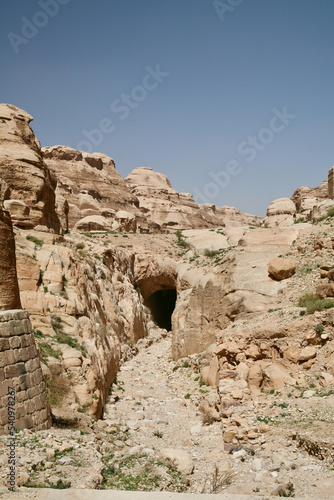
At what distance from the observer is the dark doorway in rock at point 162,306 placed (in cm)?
3600

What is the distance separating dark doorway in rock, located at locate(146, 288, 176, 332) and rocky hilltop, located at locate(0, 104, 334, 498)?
16.9ft

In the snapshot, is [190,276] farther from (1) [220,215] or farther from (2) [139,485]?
(1) [220,215]

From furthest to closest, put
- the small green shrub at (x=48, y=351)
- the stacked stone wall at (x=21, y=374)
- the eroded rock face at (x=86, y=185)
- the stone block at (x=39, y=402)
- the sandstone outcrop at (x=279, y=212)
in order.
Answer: the eroded rock face at (x=86, y=185)
the sandstone outcrop at (x=279, y=212)
the small green shrub at (x=48, y=351)
the stone block at (x=39, y=402)
the stacked stone wall at (x=21, y=374)

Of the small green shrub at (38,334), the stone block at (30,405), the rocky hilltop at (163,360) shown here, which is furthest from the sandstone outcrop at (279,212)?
the stone block at (30,405)

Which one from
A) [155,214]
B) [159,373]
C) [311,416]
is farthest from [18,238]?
[155,214]

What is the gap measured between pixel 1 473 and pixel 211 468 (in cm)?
538

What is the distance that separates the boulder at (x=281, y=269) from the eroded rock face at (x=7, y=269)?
1202 centimetres

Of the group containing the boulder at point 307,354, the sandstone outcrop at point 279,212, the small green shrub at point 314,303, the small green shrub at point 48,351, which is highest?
the sandstone outcrop at point 279,212

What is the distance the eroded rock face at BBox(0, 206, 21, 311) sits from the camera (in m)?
9.03

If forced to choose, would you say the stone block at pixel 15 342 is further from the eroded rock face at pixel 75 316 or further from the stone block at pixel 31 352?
the eroded rock face at pixel 75 316

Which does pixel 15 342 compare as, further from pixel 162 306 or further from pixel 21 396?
pixel 162 306

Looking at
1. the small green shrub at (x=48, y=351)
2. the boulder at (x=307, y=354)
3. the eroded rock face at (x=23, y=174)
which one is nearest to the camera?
the small green shrub at (x=48, y=351)

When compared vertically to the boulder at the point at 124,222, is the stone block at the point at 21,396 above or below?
below

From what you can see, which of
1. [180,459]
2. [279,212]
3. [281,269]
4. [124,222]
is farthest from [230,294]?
[124,222]
